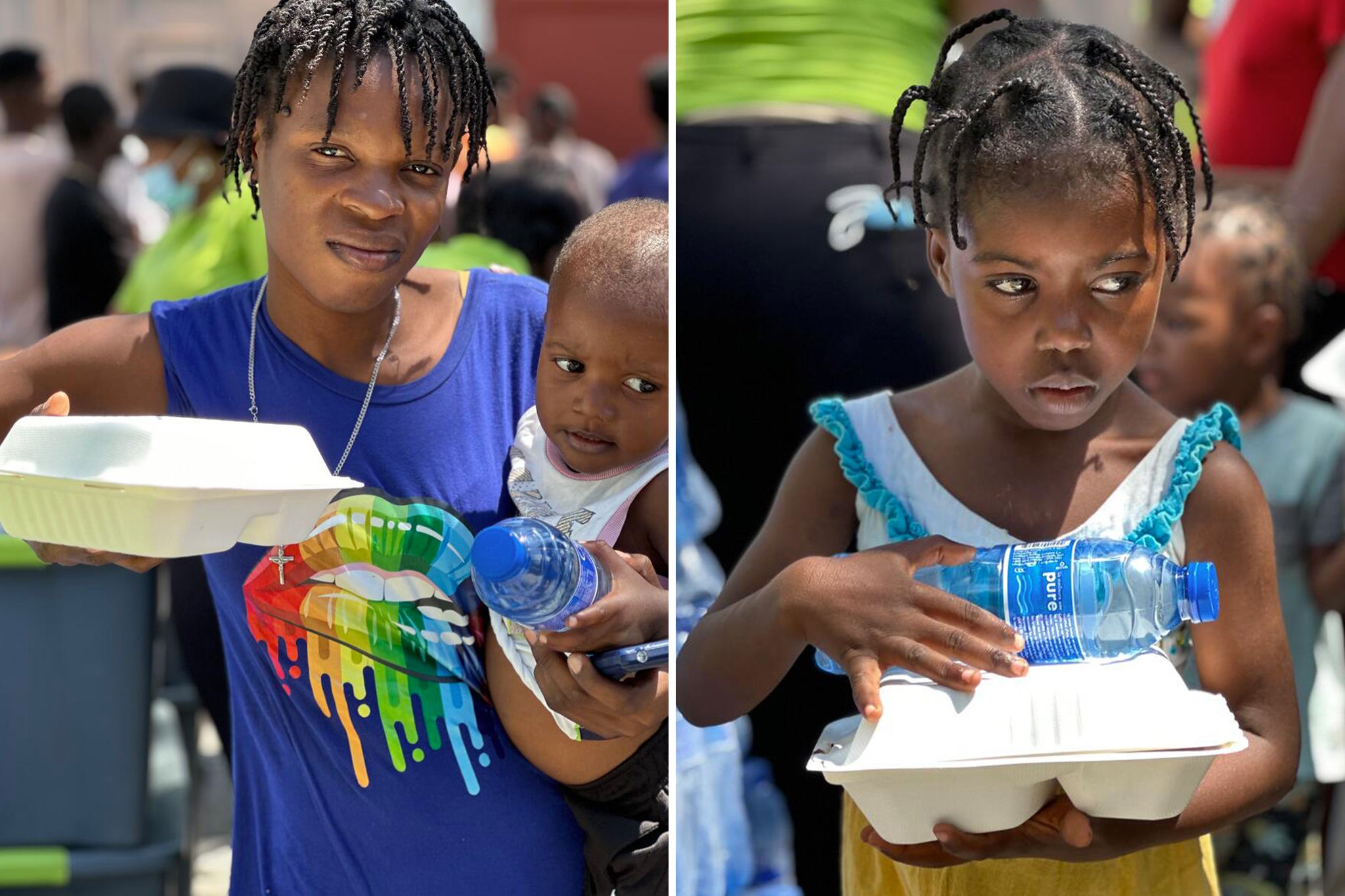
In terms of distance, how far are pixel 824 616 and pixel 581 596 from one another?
0.81 ft

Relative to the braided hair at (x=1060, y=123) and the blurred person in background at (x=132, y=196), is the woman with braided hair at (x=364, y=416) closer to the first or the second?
the braided hair at (x=1060, y=123)

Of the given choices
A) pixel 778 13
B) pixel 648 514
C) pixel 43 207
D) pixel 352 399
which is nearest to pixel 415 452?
pixel 352 399

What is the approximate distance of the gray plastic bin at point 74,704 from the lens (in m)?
3.26

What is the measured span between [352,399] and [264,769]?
1.57 feet

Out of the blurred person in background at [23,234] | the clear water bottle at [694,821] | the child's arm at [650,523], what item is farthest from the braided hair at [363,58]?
the blurred person in background at [23,234]

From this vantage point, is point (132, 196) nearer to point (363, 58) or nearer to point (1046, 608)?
point (363, 58)

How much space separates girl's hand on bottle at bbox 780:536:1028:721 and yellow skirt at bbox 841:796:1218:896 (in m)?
0.34

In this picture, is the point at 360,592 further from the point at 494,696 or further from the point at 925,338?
the point at 925,338

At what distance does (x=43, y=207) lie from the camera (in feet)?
22.3

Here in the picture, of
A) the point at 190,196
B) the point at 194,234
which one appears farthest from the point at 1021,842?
the point at 190,196

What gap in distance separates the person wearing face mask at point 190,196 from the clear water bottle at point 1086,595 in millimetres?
2334

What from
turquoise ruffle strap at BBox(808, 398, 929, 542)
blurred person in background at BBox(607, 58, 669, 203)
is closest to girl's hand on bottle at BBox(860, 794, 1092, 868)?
turquoise ruffle strap at BBox(808, 398, 929, 542)

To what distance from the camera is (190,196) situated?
443 centimetres

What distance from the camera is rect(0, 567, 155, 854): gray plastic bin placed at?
128 inches
